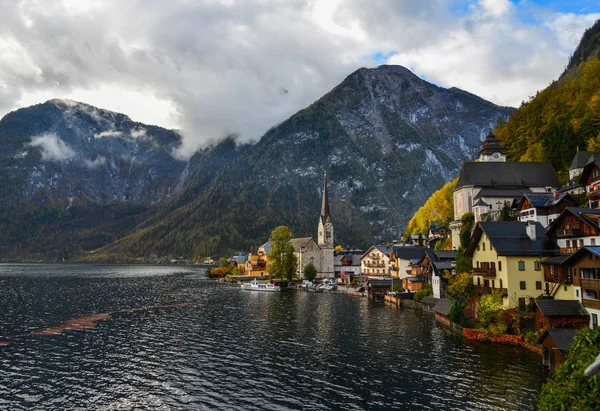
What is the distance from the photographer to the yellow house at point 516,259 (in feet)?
180

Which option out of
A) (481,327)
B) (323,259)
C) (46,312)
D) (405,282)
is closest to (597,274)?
(481,327)

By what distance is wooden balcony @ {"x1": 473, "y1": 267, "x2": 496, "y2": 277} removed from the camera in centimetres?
5825

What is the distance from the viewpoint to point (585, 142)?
97.8 metres

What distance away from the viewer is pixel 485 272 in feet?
196

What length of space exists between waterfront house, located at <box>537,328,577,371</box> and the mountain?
212 ft

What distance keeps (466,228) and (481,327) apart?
116 ft

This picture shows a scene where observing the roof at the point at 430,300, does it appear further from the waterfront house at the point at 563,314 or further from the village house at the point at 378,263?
the village house at the point at 378,263

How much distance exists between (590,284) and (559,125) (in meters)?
74.6

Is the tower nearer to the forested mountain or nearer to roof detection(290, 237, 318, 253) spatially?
roof detection(290, 237, 318, 253)

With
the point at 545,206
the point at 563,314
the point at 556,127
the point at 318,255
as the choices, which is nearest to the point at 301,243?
the point at 318,255

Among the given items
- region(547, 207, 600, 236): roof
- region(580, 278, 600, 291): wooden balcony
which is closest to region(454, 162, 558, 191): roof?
region(547, 207, 600, 236): roof

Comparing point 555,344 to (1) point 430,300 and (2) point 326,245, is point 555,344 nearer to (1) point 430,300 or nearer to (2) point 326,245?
(1) point 430,300

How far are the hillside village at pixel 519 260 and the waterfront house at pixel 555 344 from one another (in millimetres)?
97

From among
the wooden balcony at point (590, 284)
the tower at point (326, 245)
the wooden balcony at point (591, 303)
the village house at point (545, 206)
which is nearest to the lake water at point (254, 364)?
the wooden balcony at point (591, 303)
